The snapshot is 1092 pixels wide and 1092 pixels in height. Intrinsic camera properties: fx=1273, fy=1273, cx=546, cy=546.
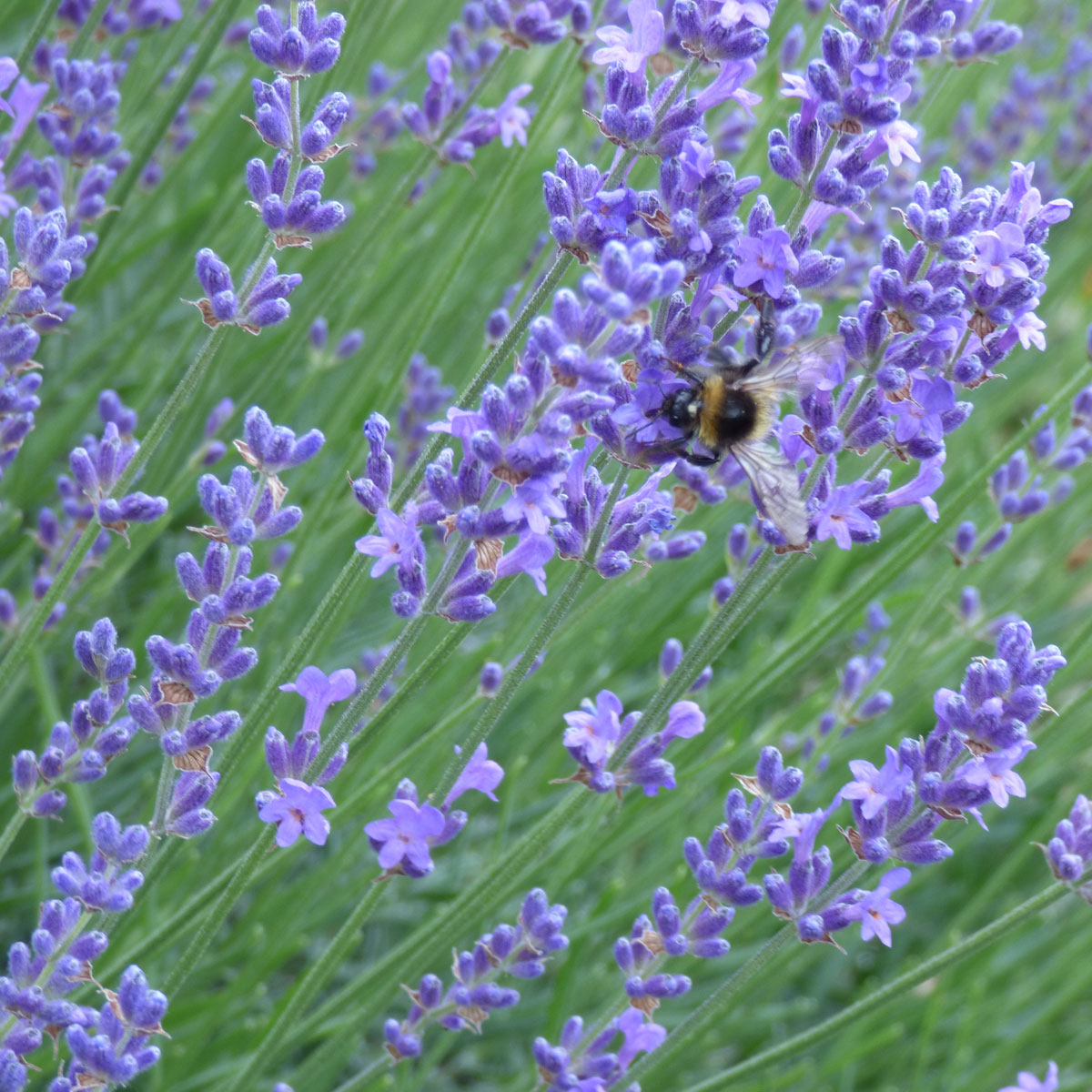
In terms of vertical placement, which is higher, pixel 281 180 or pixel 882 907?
pixel 281 180

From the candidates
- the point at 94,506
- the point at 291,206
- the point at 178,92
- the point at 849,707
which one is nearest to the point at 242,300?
the point at 291,206

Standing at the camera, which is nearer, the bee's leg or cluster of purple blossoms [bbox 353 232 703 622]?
cluster of purple blossoms [bbox 353 232 703 622]

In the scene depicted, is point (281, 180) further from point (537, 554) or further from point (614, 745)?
point (614, 745)

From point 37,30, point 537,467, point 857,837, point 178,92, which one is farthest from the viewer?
point 178,92

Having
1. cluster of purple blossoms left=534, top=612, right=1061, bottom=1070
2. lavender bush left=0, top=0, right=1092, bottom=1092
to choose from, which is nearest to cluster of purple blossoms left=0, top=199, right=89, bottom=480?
lavender bush left=0, top=0, right=1092, bottom=1092

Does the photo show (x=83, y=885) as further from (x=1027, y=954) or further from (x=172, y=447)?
(x=1027, y=954)

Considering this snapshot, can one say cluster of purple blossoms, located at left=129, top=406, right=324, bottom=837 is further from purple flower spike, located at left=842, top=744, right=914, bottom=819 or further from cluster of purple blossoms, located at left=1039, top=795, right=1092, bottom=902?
cluster of purple blossoms, located at left=1039, top=795, right=1092, bottom=902
